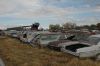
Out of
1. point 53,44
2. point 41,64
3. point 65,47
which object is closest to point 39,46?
point 53,44

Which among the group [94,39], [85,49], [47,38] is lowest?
[85,49]

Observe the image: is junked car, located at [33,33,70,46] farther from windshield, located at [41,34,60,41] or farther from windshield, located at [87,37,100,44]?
windshield, located at [87,37,100,44]

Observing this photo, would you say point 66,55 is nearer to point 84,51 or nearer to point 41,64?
point 84,51

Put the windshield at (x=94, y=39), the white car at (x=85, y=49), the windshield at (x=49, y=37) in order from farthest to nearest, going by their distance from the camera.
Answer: the windshield at (x=49, y=37) → the windshield at (x=94, y=39) → the white car at (x=85, y=49)

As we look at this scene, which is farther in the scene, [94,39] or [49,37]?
[49,37]

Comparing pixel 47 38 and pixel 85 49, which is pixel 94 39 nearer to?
pixel 85 49

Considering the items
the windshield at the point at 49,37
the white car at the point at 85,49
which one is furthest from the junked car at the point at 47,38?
the white car at the point at 85,49

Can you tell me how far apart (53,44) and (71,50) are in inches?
134

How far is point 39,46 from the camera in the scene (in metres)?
20.8

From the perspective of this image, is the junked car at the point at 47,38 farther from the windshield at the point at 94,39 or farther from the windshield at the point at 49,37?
the windshield at the point at 94,39

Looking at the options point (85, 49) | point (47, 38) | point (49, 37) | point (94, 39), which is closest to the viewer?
point (85, 49)

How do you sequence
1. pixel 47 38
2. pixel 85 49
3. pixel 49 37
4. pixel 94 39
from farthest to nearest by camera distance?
pixel 49 37 → pixel 47 38 → pixel 94 39 → pixel 85 49

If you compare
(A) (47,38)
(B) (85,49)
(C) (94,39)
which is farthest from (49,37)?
(B) (85,49)

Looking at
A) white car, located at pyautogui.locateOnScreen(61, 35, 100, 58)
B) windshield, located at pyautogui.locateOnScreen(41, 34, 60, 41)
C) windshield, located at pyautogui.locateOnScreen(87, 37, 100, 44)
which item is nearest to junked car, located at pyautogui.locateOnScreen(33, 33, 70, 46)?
windshield, located at pyautogui.locateOnScreen(41, 34, 60, 41)
